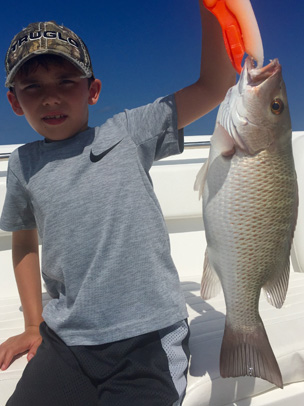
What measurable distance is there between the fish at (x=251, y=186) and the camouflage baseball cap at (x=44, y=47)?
67cm

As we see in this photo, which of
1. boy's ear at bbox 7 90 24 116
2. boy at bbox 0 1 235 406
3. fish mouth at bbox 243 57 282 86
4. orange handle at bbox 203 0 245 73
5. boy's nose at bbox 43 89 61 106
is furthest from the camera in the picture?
boy's ear at bbox 7 90 24 116

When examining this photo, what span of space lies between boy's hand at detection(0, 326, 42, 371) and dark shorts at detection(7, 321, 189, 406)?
0.20m

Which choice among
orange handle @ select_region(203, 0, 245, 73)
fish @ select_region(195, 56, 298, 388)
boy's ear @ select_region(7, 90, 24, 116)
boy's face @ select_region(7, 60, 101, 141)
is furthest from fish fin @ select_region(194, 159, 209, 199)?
boy's ear @ select_region(7, 90, 24, 116)

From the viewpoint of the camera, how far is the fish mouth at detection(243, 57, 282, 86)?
40.0 inches

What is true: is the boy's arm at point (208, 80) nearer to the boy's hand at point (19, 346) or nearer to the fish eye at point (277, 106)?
the fish eye at point (277, 106)

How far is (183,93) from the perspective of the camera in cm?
139

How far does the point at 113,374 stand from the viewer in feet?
4.01

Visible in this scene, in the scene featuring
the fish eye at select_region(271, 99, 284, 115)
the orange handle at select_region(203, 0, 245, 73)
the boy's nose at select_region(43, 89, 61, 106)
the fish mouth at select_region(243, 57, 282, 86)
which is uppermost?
the orange handle at select_region(203, 0, 245, 73)

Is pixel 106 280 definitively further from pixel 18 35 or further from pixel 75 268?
pixel 18 35

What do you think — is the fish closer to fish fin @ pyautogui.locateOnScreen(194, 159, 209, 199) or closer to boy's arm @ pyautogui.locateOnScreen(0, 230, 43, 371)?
fish fin @ pyautogui.locateOnScreen(194, 159, 209, 199)

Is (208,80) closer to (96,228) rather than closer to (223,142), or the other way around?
(223,142)

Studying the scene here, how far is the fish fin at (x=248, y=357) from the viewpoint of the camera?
3.69 feet

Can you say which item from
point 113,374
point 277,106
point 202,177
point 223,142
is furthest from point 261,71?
point 113,374

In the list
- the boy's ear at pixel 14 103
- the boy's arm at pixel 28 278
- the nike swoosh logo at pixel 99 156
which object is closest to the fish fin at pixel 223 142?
the nike swoosh logo at pixel 99 156
